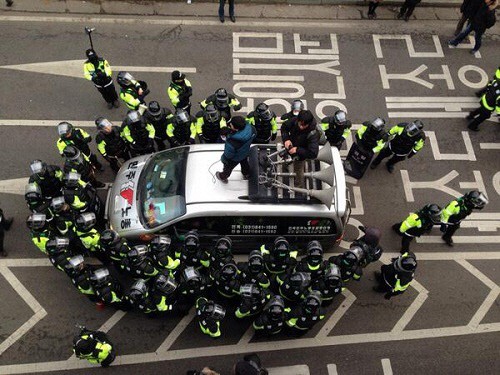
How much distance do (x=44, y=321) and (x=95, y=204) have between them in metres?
2.34

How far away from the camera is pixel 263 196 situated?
24.8 feet

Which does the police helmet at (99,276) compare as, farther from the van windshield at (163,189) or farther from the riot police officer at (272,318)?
the riot police officer at (272,318)

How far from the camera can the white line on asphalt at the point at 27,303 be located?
7.92m

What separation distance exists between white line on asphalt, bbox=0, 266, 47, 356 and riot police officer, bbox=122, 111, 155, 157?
11.2 feet

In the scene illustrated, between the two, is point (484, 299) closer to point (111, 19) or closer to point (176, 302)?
point (176, 302)

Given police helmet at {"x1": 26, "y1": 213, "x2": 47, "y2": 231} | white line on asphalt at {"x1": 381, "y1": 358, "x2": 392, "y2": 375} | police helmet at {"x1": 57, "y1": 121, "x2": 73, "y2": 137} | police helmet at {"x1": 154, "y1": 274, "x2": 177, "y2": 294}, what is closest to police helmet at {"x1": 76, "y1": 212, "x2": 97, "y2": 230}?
police helmet at {"x1": 26, "y1": 213, "x2": 47, "y2": 231}

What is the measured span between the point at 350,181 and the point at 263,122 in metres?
2.61

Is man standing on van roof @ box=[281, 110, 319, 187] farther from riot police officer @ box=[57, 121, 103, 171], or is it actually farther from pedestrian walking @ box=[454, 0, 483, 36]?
pedestrian walking @ box=[454, 0, 483, 36]

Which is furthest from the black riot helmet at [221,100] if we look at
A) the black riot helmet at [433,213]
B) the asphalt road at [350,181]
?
the black riot helmet at [433,213]

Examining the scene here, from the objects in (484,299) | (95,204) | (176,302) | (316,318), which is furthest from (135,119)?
(484,299)

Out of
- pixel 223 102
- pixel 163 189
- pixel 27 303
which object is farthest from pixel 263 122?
pixel 27 303

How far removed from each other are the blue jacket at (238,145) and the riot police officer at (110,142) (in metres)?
2.71

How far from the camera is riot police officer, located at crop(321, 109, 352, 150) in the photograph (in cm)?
891

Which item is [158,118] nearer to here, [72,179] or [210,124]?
[210,124]
